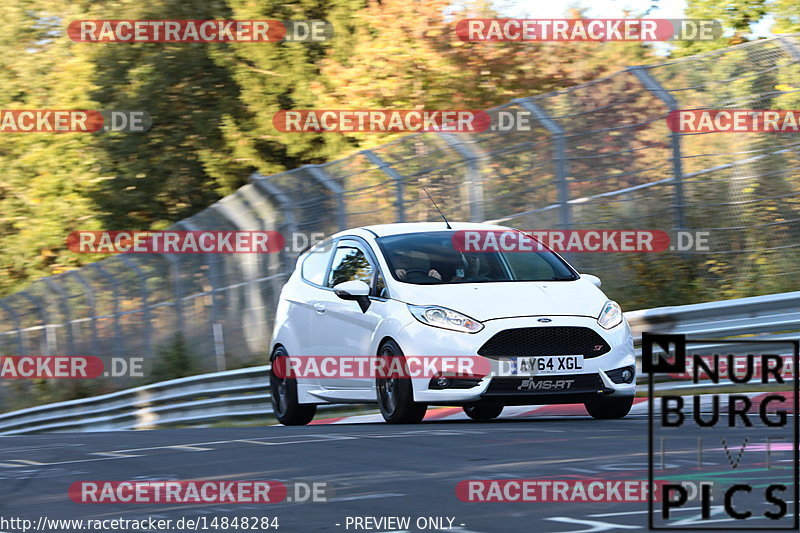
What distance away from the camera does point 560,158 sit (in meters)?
15.4

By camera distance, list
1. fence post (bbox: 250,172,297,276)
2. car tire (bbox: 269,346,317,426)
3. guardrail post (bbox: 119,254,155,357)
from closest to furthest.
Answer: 1. car tire (bbox: 269,346,317,426)
2. fence post (bbox: 250,172,297,276)
3. guardrail post (bbox: 119,254,155,357)

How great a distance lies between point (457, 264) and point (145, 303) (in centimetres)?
1254

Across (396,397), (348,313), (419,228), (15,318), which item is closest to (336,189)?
(419,228)

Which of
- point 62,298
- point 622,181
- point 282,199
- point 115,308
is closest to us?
point 622,181

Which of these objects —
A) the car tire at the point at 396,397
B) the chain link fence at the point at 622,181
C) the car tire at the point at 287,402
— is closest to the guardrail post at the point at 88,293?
the chain link fence at the point at 622,181

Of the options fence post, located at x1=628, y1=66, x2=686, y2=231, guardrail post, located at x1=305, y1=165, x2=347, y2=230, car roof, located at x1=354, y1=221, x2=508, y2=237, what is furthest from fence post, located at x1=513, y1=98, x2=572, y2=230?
guardrail post, located at x1=305, y1=165, x2=347, y2=230

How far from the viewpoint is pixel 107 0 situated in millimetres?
41656

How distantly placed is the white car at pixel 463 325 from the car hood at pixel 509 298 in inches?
0.4

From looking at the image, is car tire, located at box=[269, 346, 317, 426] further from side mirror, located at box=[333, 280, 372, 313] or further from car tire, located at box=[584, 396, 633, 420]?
car tire, located at box=[584, 396, 633, 420]

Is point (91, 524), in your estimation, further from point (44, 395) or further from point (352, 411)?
point (44, 395)

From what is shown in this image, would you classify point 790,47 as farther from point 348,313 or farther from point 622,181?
point 348,313

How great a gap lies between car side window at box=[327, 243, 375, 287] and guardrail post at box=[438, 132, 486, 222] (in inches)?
136

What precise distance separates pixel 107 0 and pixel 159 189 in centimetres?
655

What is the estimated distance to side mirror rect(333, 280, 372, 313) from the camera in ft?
39.0
